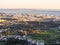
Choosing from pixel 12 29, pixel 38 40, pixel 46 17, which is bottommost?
pixel 38 40

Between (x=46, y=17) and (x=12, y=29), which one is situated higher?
(x=46, y=17)

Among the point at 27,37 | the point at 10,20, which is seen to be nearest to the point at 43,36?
the point at 27,37

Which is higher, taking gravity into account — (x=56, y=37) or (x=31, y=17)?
(x=31, y=17)

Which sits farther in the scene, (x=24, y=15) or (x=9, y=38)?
(x=24, y=15)

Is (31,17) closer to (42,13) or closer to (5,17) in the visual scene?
(42,13)

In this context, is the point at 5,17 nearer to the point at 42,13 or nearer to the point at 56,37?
the point at 42,13

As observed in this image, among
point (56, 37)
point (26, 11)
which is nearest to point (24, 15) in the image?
point (26, 11)

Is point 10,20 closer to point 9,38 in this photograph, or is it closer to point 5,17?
point 5,17

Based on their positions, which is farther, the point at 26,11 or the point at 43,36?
the point at 26,11
